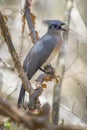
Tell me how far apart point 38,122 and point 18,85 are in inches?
125

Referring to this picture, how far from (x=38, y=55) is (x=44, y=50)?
10cm

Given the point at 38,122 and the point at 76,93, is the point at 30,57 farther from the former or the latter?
the point at 76,93

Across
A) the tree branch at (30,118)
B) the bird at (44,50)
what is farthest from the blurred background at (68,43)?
the tree branch at (30,118)

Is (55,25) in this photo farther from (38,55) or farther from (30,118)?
(30,118)

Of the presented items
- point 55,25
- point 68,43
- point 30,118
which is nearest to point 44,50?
point 55,25

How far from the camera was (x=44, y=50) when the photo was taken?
2.30 metres

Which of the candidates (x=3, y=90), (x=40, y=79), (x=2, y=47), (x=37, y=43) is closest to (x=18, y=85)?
(x=3, y=90)

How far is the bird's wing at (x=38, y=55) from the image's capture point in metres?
2.02

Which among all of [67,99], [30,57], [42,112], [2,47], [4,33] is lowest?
[67,99]

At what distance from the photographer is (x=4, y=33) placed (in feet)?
3.75

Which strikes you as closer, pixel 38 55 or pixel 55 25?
pixel 38 55

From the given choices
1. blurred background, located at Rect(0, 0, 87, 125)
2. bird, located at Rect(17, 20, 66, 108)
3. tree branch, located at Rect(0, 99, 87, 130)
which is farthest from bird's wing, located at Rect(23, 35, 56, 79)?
tree branch, located at Rect(0, 99, 87, 130)

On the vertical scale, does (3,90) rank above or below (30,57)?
below

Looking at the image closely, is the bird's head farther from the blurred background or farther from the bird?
the blurred background
